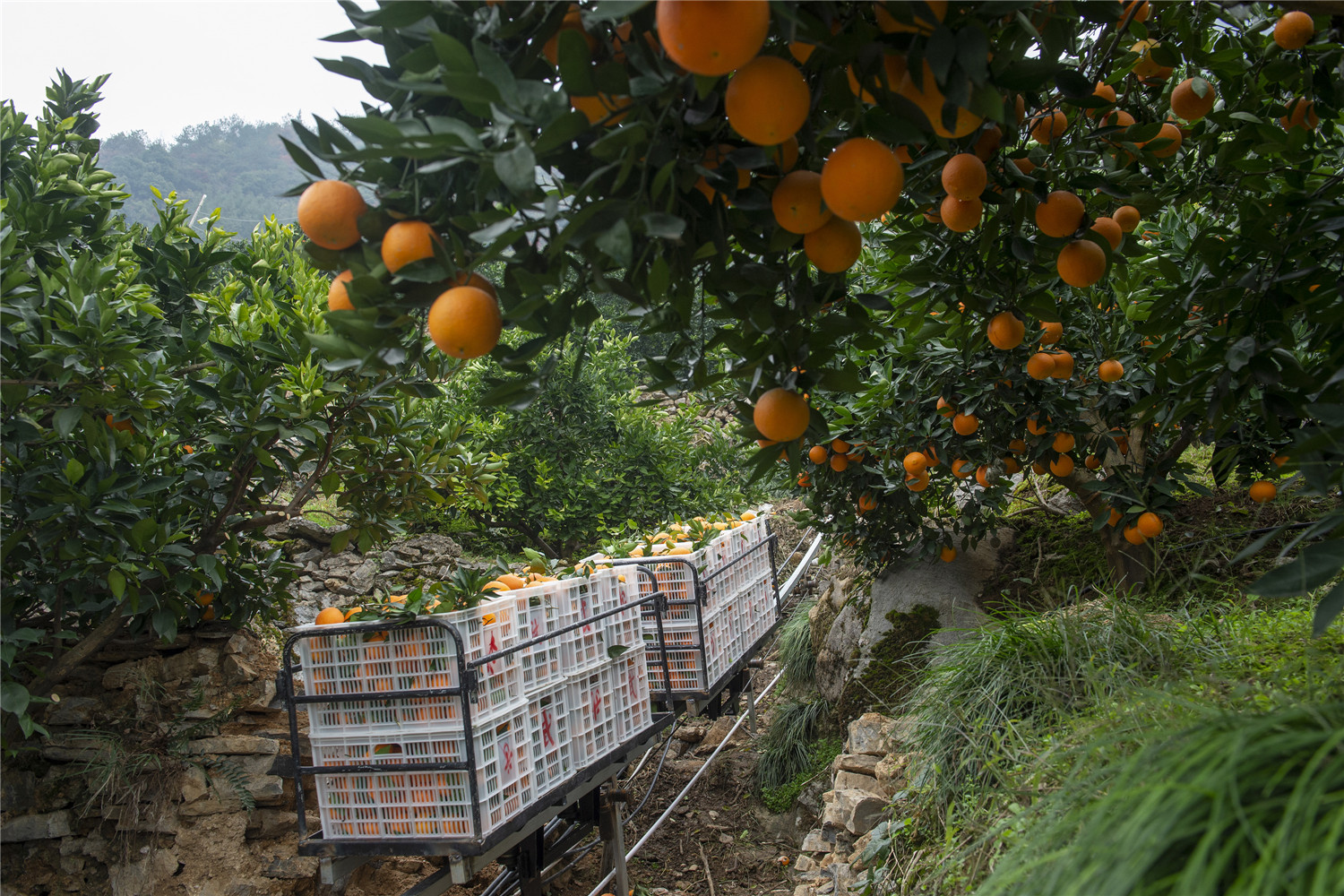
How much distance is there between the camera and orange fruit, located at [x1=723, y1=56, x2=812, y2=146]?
35.2 inches

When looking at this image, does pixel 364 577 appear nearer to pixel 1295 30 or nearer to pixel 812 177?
pixel 812 177

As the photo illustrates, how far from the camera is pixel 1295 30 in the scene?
1.64 metres

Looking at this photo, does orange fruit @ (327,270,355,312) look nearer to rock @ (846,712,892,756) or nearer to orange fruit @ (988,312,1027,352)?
orange fruit @ (988,312,1027,352)

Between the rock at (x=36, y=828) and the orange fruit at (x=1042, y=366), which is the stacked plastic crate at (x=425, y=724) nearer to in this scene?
the rock at (x=36, y=828)

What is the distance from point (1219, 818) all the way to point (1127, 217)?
1376 millimetres

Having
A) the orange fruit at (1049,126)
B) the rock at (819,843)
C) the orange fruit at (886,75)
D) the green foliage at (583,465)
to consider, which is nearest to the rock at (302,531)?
the green foliage at (583,465)

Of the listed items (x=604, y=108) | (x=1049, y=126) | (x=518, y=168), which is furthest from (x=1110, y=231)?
(x=518, y=168)

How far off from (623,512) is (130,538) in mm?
5450

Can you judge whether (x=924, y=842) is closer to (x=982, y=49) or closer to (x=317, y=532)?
(x=982, y=49)

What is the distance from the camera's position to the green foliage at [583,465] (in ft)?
25.6

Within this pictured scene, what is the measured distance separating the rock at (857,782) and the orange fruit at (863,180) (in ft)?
8.23

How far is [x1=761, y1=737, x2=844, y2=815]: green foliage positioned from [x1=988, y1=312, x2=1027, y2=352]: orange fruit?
3791mm

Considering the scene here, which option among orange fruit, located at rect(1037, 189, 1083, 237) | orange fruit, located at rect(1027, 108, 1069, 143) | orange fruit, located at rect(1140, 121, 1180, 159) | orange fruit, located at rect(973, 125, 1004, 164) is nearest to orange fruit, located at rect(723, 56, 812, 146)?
orange fruit, located at rect(973, 125, 1004, 164)

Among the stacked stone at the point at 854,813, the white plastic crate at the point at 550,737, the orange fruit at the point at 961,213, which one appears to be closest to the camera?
the orange fruit at the point at 961,213
